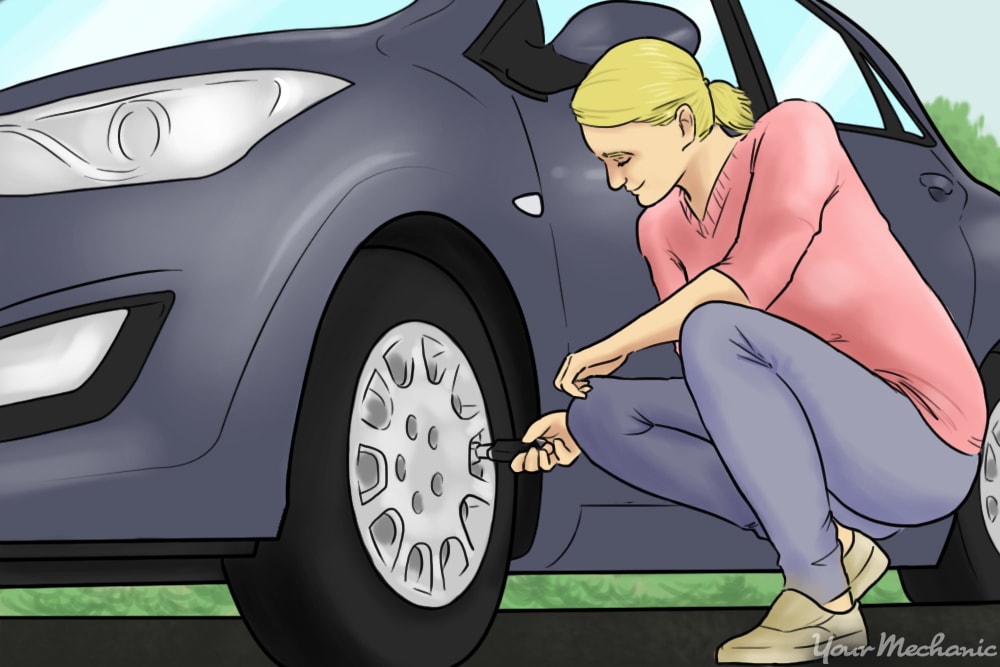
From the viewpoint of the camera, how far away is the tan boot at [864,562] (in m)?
3.71

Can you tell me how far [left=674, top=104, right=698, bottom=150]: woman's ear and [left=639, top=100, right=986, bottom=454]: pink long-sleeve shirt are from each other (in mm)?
96

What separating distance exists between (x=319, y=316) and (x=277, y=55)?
23.3 inches

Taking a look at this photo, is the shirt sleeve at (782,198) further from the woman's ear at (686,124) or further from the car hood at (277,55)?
the car hood at (277,55)

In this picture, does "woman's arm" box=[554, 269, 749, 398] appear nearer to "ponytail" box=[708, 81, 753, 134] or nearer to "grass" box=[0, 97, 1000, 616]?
"ponytail" box=[708, 81, 753, 134]

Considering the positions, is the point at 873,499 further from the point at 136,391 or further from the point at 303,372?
the point at 136,391

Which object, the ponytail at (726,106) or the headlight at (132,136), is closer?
the headlight at (132,136)

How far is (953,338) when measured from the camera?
3.60m

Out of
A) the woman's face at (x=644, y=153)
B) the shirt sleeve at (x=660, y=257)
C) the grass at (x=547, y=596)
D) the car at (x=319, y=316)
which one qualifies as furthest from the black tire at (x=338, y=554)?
the grass at (x=547, y=596)

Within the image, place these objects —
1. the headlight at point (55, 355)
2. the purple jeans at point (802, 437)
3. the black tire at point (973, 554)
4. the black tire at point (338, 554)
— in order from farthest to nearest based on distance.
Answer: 1. the black tire at point (973, 554)
2. the purple jeans at point (802, 437)
3. the black tire at point (338, 554)
4. the headlight at point (55, 355)

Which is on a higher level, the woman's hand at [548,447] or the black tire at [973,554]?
the woman's hand at [548,447]

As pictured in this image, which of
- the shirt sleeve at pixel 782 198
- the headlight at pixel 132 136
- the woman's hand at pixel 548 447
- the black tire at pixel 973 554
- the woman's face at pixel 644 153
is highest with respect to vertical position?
the headlight at pixel 132 136

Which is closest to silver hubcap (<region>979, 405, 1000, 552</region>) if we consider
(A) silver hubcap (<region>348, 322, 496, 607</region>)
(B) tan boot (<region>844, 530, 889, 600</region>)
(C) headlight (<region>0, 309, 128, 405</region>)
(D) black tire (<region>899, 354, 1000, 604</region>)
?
(D) black tire (<region>899, 354, 1000, 604</region>)

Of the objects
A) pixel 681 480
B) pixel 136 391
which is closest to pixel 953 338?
pixel 681 480

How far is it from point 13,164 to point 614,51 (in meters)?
1.30
